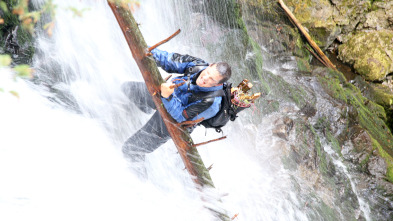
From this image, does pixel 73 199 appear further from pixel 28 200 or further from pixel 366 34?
pixel 366 34

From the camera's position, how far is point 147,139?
416 centimetres

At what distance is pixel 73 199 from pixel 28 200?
54 cm

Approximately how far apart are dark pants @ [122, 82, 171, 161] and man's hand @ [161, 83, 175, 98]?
0.79m

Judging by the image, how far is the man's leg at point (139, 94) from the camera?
3.97 meters

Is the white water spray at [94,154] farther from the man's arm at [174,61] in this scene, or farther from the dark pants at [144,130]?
the man's arm at [174,61]

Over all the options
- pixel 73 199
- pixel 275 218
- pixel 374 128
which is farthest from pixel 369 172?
pixel 73 199

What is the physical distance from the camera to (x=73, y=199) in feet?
12.1

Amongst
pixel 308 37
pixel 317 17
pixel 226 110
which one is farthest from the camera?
pixel 317 17

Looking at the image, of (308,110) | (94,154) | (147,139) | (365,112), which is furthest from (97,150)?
(365,112)

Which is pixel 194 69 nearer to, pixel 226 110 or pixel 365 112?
pixel 226 110

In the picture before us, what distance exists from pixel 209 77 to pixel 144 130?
1.44 metres

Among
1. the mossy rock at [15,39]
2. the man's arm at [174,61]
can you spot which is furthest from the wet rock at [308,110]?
the mossy rock at [15,39]

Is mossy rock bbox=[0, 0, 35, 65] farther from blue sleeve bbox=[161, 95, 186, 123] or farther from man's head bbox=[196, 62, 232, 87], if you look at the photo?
man's head bbox=[196, 62, 232, 87]

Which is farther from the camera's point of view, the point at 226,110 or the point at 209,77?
the point at 226,110
